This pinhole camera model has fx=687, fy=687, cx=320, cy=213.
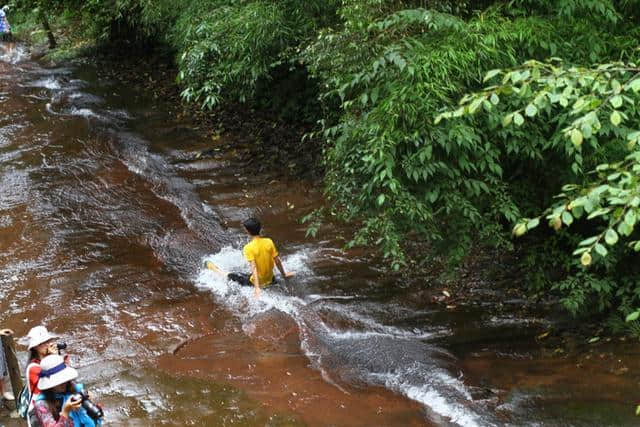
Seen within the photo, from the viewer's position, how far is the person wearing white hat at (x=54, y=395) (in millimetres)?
4523

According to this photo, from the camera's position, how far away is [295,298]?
8.30m

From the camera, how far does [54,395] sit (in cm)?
462

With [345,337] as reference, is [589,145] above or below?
above

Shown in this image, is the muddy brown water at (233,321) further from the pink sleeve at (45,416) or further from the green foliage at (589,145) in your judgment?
the pink sleeve at (45,416)

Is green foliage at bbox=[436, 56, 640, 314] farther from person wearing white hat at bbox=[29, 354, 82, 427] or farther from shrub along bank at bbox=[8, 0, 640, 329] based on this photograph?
person wearing white hat at bbox=[29, 354, 82, 427]

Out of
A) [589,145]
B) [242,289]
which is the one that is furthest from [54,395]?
[589,145]

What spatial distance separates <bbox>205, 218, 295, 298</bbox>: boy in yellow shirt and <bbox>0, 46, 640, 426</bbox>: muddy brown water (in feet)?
0.58

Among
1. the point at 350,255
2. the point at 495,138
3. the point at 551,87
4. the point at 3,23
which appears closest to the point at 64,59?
the point at 3,23

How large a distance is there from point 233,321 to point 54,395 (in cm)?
346

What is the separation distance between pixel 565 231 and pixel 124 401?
4704 mm

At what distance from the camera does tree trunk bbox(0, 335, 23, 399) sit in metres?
6.07

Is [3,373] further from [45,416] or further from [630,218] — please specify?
[630,218]

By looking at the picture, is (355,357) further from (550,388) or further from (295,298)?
(550,388)

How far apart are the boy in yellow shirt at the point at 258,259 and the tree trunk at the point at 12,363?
2.82 metres
